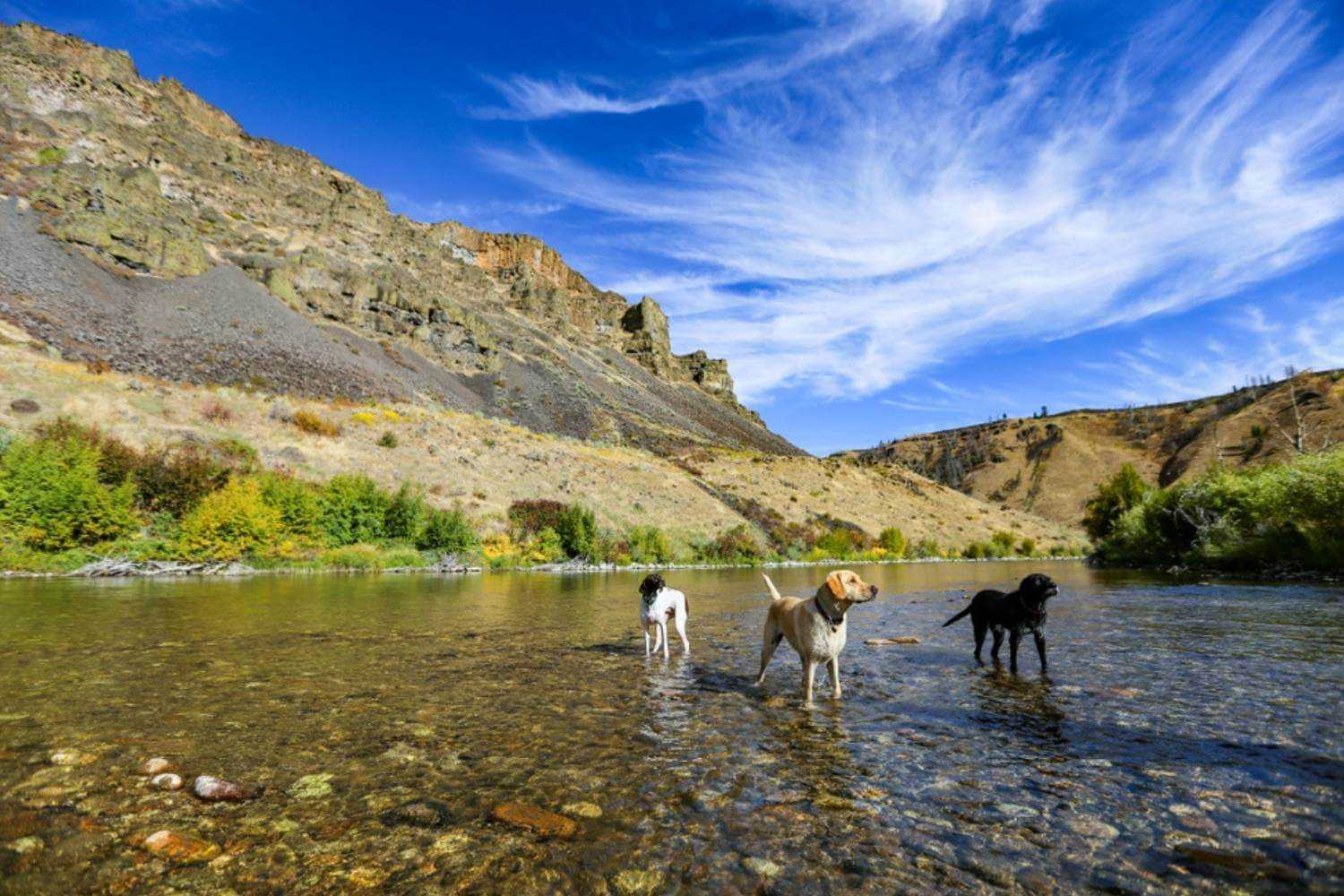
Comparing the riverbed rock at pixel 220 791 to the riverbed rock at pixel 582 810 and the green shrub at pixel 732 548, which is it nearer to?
the riverbed rock at pixel 582 810

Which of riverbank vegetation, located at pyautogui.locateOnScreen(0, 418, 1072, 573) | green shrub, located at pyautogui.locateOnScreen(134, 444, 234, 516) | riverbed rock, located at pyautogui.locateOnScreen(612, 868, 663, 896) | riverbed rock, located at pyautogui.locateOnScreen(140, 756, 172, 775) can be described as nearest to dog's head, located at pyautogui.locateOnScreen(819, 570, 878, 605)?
riverbed rock, located at pyautogui.locateOnScreen(612, 868, 663, 896)

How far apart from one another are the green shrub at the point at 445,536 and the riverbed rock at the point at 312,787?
91.0ft

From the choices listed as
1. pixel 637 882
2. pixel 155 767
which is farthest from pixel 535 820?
pixel 155 767

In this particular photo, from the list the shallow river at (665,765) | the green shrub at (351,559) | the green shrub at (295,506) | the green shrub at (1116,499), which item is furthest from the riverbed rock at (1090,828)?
the green shrub at (1116,499)

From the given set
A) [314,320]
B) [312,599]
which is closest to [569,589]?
[312,599]

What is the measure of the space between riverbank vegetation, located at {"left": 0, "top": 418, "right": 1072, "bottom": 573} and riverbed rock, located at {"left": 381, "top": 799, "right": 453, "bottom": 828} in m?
25.6

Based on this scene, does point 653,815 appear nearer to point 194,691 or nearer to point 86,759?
point 86,759

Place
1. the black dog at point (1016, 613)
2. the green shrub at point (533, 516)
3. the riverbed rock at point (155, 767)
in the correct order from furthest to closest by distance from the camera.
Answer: the green shrub at point (533, 516) → the black dog at point (1016, 613) → the riverbed rock at point (155, 767)

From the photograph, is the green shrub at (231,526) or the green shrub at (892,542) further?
the green shrub at (892,542)

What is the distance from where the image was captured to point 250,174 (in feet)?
313

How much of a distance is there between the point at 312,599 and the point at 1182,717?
1764 centimetres

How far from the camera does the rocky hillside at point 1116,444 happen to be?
10219 centimetres

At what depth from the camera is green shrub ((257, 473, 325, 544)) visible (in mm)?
27578

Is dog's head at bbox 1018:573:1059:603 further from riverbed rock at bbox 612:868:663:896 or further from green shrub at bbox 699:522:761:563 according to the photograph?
green shrub at bbox 699:522:761:563
